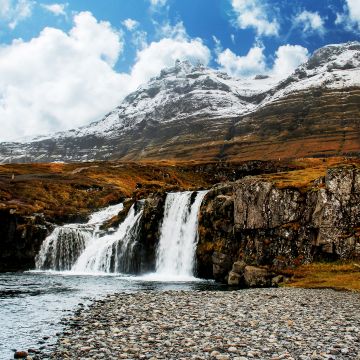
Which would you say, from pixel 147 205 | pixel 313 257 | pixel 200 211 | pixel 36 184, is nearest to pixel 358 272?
pixel 313 257

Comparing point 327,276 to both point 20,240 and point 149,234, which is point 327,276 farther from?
point 20,240

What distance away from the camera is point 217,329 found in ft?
79.2

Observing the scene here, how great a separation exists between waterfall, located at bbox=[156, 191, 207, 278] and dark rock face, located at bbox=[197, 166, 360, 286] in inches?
134

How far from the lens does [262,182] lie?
65.5m

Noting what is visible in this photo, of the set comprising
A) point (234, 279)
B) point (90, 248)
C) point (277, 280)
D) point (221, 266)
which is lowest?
point (234, 279)

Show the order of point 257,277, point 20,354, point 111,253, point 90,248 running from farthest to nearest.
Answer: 1. point 90,248
2. point 111,253
3. point 257,277
4. point 20,354

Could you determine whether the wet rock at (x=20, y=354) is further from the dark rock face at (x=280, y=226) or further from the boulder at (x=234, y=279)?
the boulder at (x=234, y=279)

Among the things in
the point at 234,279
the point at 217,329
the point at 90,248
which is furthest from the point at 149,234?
the point at 217,329

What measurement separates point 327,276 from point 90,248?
51219 millimetres

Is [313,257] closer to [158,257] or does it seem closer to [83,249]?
[158,257]

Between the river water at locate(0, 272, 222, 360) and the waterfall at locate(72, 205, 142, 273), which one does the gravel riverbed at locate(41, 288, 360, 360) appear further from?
the waterfall at locate(72, 205, 142, 273)

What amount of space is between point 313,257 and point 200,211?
22.2 meters

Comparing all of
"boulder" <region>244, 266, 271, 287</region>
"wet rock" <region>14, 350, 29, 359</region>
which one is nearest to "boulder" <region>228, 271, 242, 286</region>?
"boulder" <region>244, 266, 271, 287</region>

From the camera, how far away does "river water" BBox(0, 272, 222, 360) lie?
2525 cm
